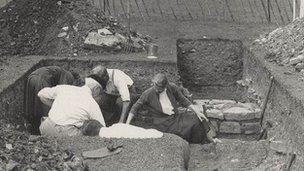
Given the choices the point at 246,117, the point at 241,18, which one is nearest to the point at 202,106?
the point at 246,117

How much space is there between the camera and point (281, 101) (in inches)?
387

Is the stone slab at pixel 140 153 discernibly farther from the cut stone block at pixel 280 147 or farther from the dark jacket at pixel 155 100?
the dark jacket at pixel 155 100

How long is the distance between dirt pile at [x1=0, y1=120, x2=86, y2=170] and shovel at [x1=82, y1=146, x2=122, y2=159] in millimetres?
248

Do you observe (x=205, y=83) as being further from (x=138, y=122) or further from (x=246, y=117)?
(x=138, y=122)

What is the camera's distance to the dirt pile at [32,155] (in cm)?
672

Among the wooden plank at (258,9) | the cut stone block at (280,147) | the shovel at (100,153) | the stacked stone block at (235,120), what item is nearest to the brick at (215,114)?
the stacked stone block at (235,120)

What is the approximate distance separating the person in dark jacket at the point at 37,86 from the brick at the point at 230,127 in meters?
2.77

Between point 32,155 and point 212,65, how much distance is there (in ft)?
25.5

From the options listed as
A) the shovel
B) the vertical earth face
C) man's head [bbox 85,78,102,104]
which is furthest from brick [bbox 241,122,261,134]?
the shovel

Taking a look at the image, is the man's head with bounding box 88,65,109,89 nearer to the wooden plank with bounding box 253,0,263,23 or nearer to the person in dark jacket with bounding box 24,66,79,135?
the person in dark jacket with bounding box 24,66,79,135

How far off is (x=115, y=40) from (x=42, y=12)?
199cm

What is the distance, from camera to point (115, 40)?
13.2 metres

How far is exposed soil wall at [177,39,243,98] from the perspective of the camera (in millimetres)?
14094

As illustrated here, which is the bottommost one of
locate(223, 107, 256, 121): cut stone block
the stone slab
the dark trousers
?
locate(223, 107, 256, 121): cut stone block
